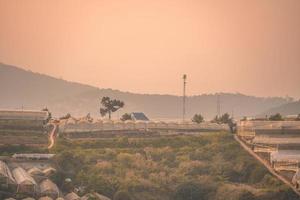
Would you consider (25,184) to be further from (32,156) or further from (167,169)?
(167,169)

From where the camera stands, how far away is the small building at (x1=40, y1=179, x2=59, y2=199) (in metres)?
43.7

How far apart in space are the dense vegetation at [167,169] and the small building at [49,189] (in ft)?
3.48

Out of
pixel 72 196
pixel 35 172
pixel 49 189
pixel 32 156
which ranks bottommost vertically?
pixel 72 196

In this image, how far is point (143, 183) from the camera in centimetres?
4772

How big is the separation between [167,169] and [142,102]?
99.9 m

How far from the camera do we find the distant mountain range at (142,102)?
147375mm

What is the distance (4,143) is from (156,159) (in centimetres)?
822

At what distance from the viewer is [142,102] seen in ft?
495

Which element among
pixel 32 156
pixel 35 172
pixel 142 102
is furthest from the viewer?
pixel 142 102

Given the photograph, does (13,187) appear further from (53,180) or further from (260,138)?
(260,138)

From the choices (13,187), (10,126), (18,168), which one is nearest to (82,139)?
(10,126)

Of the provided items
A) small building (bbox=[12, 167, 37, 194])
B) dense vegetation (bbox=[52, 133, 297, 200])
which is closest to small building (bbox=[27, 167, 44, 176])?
dense vegetation (bbox=[52, 133, 297, 200])

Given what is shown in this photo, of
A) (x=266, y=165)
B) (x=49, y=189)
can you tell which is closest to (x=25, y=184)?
(x=49, y=189)

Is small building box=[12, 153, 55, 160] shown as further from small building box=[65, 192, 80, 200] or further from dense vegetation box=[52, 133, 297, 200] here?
small building box=[65, 192, 80, 200]
